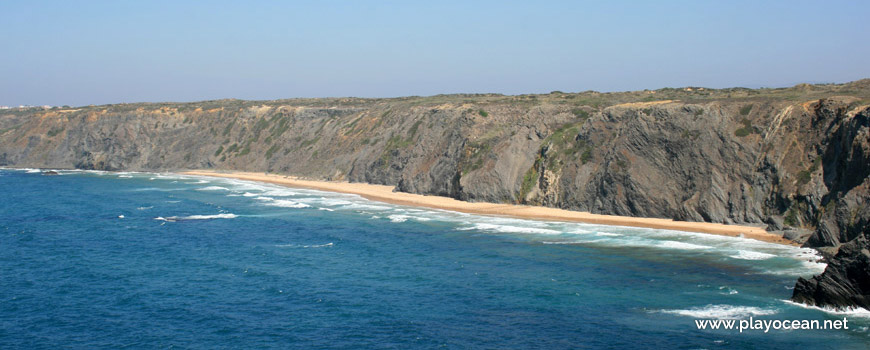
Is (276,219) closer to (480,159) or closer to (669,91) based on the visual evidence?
(480,159)

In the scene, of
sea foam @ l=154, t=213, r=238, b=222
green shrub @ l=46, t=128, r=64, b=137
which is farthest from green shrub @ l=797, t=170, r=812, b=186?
green shrub @ l=46, t=128, r=64, b=137

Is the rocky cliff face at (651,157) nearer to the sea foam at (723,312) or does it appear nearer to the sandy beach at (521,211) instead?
the sandy beach at (521,211)

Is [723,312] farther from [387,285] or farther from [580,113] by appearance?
[580,113]

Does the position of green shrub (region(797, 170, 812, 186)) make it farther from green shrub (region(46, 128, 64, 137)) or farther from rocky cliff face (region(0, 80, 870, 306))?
green shrub (region(46, 128, 64, 137))

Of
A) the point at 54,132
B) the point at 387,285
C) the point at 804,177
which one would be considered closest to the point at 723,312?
the point at 387,285

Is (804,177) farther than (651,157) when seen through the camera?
No

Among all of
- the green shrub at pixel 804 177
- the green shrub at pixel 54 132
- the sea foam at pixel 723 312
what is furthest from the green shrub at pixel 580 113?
the green shrub at pixel 54 132

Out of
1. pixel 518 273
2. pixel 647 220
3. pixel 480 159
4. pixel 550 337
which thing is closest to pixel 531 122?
pixel 480 159
